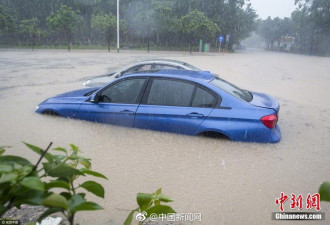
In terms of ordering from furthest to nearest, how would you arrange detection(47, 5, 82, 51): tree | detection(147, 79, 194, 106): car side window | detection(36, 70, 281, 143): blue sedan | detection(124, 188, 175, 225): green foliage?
detection(47, 5, 82, 51): tree
detection(147, 79, 194, 106): car side window
detection(36, 70, 281, 143): blue sedan
detection(124, 188, 175, 225): green foliage

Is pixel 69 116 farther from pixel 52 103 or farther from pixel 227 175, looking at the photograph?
pixel 227 175

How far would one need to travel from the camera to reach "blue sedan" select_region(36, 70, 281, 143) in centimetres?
440

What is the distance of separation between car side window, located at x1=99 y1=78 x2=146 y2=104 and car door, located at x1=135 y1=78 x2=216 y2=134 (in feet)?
0.70

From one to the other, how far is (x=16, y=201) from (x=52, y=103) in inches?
214

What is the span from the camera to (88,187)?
102cm

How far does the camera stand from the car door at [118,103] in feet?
16.3

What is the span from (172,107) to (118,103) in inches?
41.8

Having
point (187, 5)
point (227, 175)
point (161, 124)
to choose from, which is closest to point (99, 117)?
point (161, 124)

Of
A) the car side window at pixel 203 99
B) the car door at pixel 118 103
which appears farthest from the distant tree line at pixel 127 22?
the car side window at pixel 203 99

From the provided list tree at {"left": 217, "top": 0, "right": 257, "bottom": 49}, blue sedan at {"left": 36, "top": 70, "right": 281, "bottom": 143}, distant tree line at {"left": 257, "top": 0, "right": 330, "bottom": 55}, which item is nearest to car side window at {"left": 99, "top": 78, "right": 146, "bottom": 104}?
blue sedan at {"left": 36, "top": 70, "right": 281, "bottom": 143}

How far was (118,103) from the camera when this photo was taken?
16.6 ft

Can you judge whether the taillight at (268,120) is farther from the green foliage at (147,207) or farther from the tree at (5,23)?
the tree at (5,23)

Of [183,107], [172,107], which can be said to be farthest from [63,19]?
[183,107]

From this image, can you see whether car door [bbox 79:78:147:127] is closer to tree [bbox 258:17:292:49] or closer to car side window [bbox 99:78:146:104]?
car side window [bbox 99:78:146:104]
